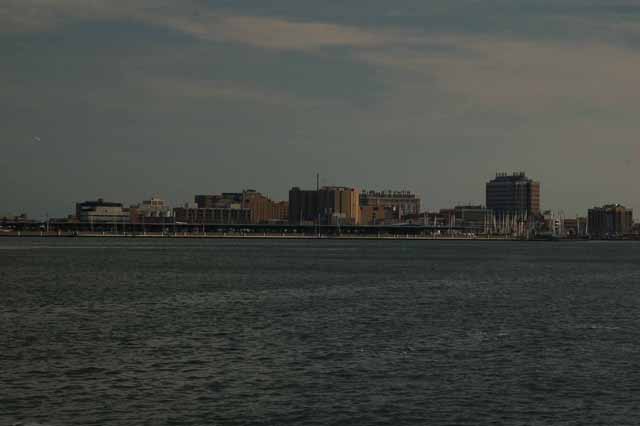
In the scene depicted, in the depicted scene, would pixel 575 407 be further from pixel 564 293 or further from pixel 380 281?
pixel 380 281

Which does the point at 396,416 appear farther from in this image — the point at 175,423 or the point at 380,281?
the point at 380,281

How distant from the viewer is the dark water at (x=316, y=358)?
3000 centimetres

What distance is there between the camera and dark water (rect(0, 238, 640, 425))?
3000 cm

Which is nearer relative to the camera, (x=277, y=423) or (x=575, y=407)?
(x=277, y=423)

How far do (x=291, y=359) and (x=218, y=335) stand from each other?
855cm

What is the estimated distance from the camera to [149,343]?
4409 cm

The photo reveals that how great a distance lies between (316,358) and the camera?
3988cm

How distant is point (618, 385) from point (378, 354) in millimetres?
10559

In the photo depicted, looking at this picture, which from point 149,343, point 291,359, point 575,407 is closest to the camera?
point 575,407

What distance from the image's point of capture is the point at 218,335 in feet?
155

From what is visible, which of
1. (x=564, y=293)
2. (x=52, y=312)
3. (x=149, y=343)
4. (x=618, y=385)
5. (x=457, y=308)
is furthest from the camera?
(x=564, y=293)

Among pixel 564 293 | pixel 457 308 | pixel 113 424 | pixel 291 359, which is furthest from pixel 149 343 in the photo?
pixel 564 293

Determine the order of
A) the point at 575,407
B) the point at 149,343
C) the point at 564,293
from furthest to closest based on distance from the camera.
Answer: the point at 564,293 < the point at 149,343 < the point at 575,407

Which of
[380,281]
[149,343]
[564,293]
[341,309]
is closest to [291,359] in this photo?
[149,343]
